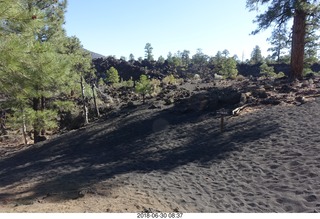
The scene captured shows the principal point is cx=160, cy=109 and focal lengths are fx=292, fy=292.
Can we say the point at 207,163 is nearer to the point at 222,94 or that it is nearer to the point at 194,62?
the point at 222,94

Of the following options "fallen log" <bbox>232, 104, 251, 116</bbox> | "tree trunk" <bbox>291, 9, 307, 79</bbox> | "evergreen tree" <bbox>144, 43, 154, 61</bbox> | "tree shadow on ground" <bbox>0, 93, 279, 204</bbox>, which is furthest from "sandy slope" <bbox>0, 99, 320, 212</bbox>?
"evergreen tree" <bbox>144, 43, 154, 61</bbox>

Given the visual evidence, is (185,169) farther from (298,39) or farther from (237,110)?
(298,39)

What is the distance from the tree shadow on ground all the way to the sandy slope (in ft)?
0.12

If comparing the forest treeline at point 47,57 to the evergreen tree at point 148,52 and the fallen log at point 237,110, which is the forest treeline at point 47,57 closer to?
the fallen log at point 237,110

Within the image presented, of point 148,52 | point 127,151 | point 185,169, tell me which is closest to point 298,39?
point 127,151

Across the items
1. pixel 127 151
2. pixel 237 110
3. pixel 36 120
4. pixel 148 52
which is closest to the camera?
pixel 127 151

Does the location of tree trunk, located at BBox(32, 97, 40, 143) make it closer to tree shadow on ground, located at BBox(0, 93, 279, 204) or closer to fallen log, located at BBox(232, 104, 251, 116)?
tree shadow on ground, located at BBox(0, 93, 279, 204)

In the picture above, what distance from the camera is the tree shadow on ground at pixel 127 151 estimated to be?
858 centimetres

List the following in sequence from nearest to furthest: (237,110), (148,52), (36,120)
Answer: (237,110) < (36,120) < (148,52)

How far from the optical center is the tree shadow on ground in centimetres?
858

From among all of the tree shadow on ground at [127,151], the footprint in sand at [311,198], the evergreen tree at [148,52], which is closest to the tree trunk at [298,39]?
the tree shadow on ground at [127,151]

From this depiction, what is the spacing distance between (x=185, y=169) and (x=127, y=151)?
11.3ft

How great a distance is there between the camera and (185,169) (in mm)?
8195

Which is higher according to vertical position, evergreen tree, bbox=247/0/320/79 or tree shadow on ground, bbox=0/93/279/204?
evergreen tree, bbox=247/0/320/79
